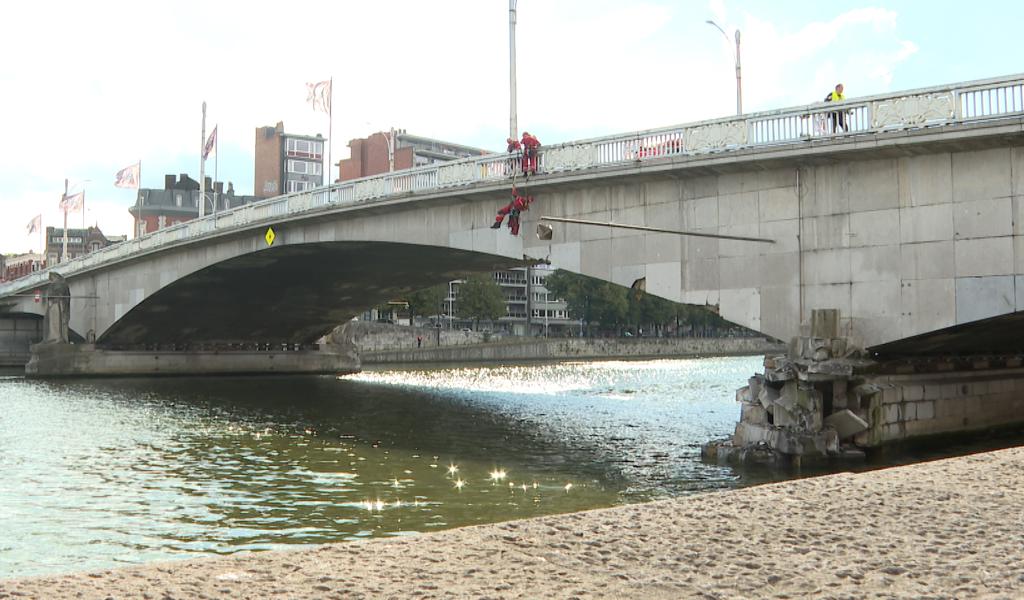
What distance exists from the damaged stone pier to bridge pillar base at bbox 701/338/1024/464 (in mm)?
22

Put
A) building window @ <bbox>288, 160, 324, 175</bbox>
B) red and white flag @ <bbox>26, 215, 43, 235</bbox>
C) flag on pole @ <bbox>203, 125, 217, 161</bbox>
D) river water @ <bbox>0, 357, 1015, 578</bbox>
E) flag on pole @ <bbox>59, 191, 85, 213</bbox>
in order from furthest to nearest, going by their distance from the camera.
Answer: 1. building window @ <bbox>288, 160, 324, 175</bbox>
2. red and white flag @ <bbox>26, 215, 43, 235</bbox>
3. flag on pole @ <bbox>59, 191, 85, 213</bbox>
4. flag on pole @ <bbox>203, 125, 217, 161</bbox>
5. river water @ <bbox>0, 357, 1015, 578</bbox>

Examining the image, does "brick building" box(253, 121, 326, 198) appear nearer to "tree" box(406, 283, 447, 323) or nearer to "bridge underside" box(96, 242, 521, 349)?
"tree" box(406, 283, 447, 323)

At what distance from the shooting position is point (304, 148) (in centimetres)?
14562

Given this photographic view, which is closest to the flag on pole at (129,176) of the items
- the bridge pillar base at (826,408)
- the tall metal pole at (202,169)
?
the tall metal pole at (202,169)

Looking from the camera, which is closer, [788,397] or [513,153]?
[788,397]

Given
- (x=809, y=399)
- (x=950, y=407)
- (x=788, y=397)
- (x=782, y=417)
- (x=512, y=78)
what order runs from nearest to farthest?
(x=809, y=399) < (x=788, y=397) < (x=782, y=417) < (x=950, y=407) < (x=512, y=78)

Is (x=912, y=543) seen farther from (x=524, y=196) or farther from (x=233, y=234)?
(x=233, y=234)

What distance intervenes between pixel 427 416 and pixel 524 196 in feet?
34.5

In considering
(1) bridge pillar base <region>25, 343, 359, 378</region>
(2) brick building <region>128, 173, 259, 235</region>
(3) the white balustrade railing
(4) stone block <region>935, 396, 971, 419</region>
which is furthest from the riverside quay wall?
(4) stone block <region>935, 396, 971, 419</region>

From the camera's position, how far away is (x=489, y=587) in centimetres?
696

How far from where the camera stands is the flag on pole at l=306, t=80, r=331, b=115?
48.2 meters

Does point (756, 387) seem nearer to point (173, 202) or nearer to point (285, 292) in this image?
point (285, 292)

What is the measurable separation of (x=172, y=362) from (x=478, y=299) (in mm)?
64802

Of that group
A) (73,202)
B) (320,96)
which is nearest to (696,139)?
(320,96)
